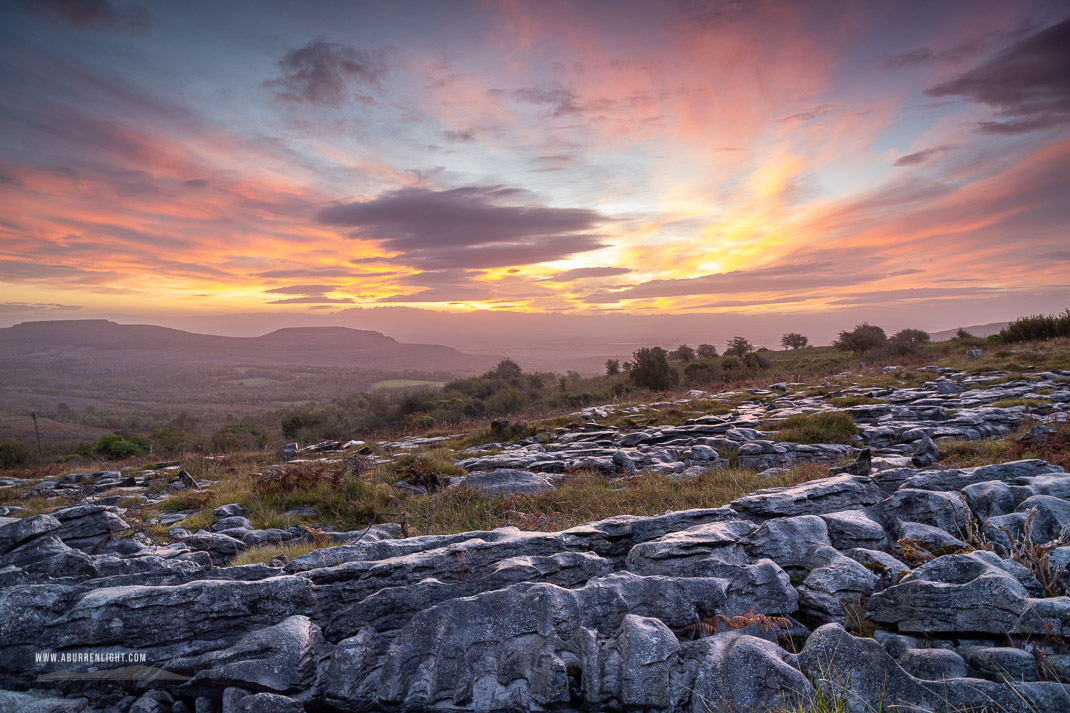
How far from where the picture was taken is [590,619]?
5.63m

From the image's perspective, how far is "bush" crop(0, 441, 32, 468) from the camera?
32.7 m

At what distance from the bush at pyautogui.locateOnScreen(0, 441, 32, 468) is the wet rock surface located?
36.3 metres

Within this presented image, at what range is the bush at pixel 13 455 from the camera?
3266 centimetres

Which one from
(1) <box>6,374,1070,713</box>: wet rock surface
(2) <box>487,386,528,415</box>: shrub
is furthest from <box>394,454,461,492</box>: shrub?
(2) <box>487,386,528,415</box>: shrub

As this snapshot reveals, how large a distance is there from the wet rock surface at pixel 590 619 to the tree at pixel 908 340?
45782 mm

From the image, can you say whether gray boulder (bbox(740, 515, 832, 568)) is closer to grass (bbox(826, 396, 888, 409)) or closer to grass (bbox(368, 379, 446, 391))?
grass (bbox(826, 396, 888, 409))

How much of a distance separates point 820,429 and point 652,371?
28.2 meters

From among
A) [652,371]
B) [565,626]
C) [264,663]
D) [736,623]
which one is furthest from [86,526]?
[652,371]

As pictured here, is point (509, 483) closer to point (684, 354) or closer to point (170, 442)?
point (170, 442)

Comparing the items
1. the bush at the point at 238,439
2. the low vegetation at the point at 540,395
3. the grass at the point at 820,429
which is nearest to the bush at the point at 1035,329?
the low vegetation at the point at 540,395

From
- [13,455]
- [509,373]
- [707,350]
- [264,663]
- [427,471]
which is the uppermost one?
[707,350]

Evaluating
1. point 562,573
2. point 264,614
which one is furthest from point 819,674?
point 264,614

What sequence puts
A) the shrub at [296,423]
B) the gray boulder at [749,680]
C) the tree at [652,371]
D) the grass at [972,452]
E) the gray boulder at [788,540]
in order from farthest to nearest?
1. the tree at [652,371]
2. the shrub at [296,423]
3. the grass at [972,452]
4. the gray boulder at [788,540]
5. the gray boulder at [749,680]

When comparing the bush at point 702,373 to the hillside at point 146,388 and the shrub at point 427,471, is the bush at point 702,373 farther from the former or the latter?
the hillside at point 146,388
